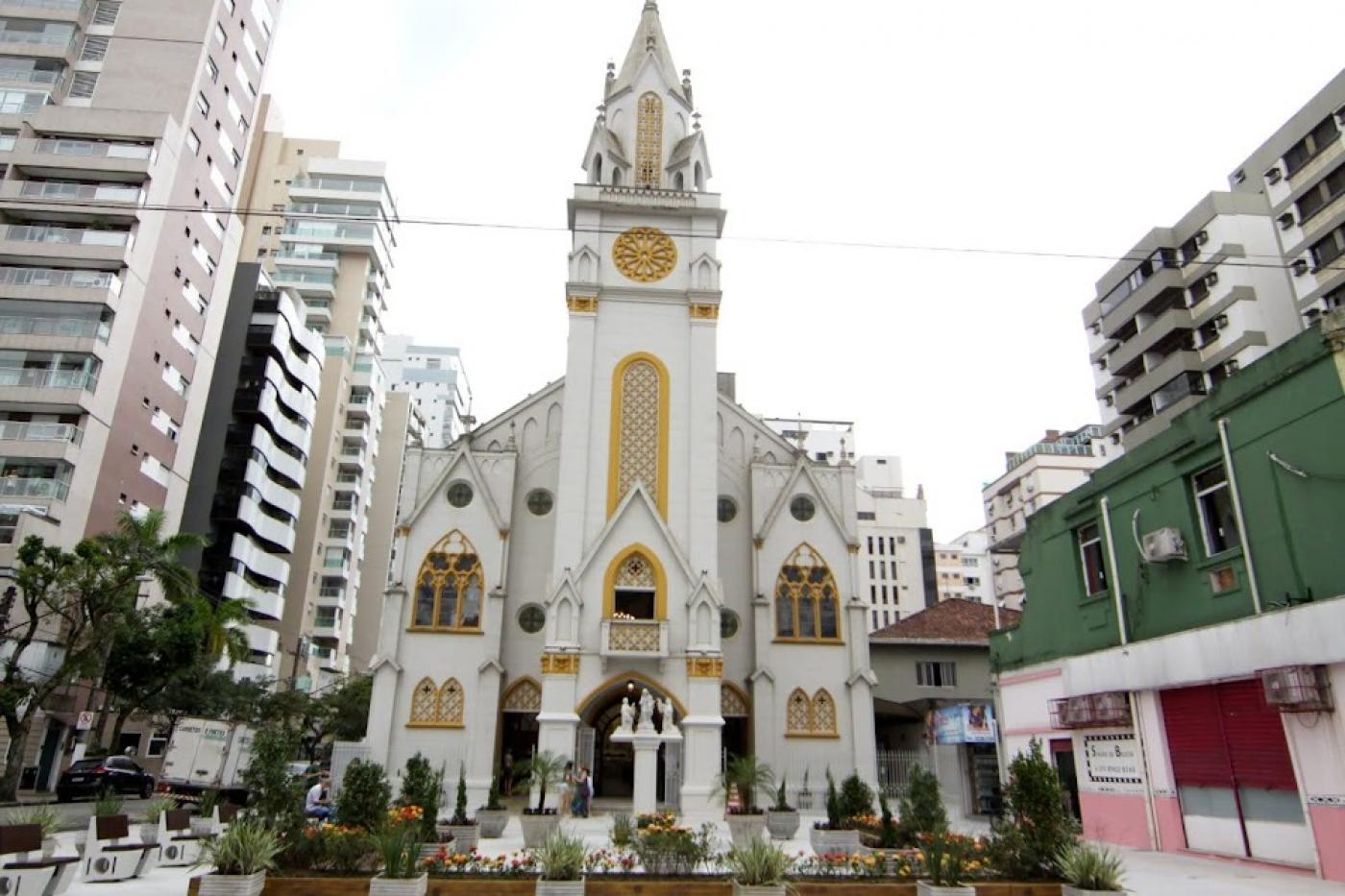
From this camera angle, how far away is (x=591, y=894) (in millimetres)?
10328

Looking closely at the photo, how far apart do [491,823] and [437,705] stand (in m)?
9.83

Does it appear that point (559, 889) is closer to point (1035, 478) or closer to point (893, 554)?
point (1035, 478)

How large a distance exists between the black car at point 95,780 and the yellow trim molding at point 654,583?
1418cm

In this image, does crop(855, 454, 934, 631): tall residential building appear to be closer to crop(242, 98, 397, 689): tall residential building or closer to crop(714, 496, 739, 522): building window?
crop(242, 98, 397, 689): tall residential building

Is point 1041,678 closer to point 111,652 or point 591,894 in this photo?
point 591,894

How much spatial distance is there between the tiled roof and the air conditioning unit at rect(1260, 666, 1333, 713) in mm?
20557

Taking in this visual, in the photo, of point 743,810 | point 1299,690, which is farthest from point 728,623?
point 1299,690

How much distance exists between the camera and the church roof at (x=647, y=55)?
118 feet

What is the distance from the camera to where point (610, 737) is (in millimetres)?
24438

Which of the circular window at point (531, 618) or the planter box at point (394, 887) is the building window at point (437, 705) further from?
the planter box at point (394, 887)

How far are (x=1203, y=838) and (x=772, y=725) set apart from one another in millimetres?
14719

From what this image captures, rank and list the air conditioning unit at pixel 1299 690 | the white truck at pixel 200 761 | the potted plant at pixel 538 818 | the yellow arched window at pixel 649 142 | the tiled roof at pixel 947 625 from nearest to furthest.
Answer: the air conditioning unit at pixel 1299 690, the potted plant at pixel 538 818, the white truck at pixel 200 761, the yellow arched window at pixel 649 142, the tiled roof at pixel 947 625

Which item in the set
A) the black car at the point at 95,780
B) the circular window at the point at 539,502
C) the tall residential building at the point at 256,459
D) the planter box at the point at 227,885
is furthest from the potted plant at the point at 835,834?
the tall residential building at the point at 256,459

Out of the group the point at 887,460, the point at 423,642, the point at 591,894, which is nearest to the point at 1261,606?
the point at 591,894
